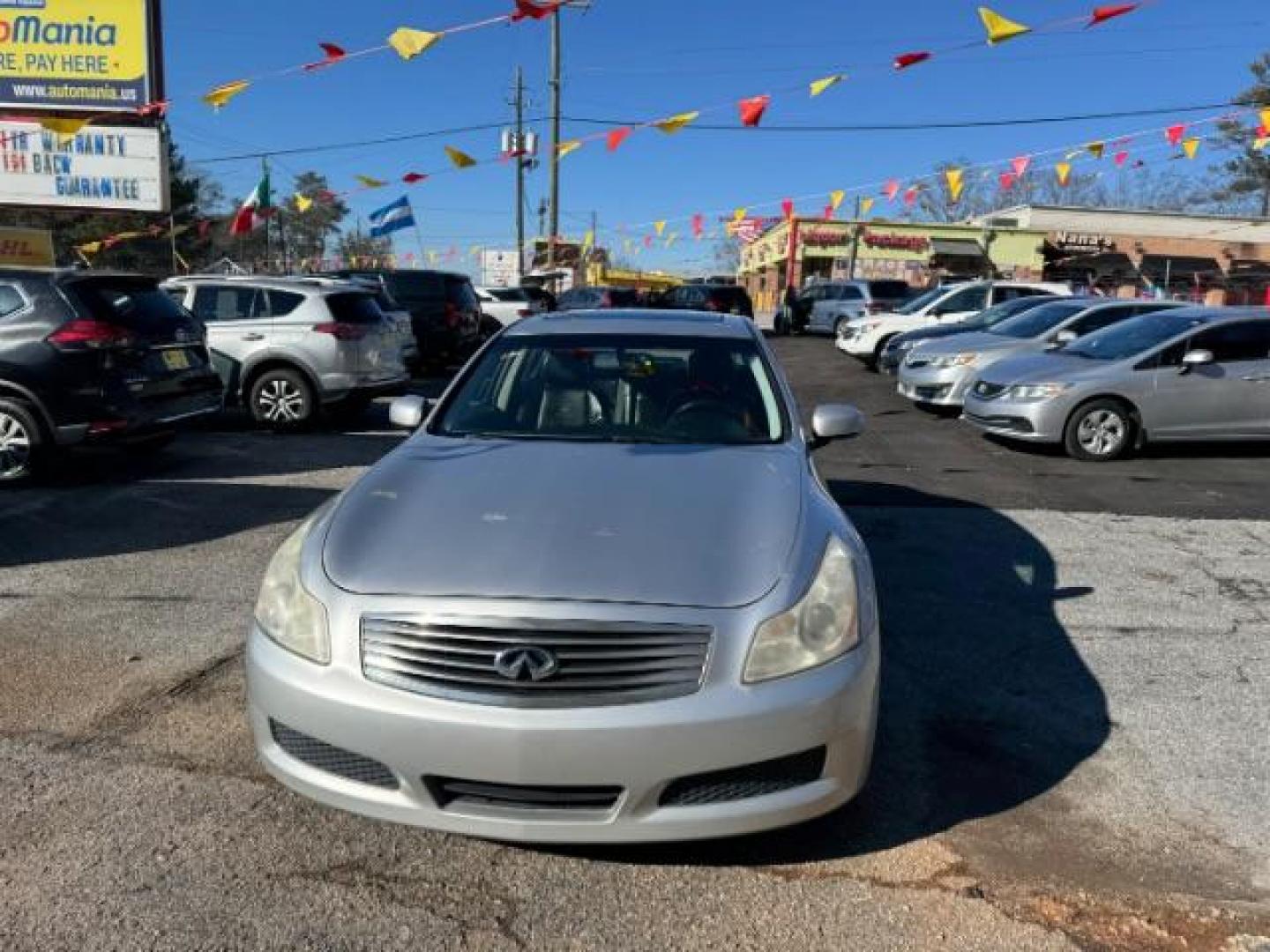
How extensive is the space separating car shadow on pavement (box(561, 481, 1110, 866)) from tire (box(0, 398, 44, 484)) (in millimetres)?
6058

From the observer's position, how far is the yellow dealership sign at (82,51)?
1944 centimetres

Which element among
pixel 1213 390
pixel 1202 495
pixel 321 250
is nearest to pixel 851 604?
pixel 1202 495

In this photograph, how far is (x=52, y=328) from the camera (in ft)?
24.3

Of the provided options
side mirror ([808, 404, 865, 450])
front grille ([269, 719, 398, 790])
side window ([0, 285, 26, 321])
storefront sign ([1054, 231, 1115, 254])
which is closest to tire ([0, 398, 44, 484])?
side window ([0, 285, 26, 321])

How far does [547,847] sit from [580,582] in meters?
0.82

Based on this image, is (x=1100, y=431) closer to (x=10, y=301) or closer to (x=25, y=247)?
(x=10, y=301)

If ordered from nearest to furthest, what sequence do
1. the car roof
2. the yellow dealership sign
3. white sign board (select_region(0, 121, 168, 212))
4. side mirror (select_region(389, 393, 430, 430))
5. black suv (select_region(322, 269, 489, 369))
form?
side mirror (select_region(389, 393, 430, 430)), the car roof, black suv (select_region(322, 269, 489, 369)), the yellow dealership sign, white sign board (select_region(0, 121, 168, 212))

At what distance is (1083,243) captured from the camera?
4594 centimetres

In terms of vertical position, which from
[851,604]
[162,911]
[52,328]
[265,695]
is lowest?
[162,911]

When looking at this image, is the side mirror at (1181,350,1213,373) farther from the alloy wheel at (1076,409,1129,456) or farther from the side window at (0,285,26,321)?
the side window at (0,285,26,321)

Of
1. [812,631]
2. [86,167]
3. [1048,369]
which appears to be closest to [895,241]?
[86,167]

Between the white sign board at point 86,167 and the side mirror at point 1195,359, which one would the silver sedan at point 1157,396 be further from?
the white sign board at point 86,167

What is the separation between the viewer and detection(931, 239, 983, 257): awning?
148ft

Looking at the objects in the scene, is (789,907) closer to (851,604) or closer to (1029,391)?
(851,604)
